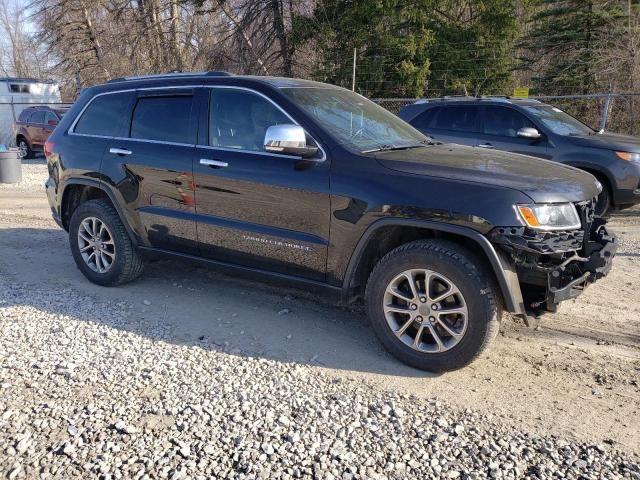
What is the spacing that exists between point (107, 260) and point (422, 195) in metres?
3.26

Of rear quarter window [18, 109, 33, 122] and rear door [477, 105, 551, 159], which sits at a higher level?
rear quarter window [18, 109, 33, 122]

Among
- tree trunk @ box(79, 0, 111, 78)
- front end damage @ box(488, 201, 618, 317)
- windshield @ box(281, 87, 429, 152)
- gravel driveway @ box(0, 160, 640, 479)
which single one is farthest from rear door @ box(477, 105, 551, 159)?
tree trunk @ box(79, 0, 111, 78)

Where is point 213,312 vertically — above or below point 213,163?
below

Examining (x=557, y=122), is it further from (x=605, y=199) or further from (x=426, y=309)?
(x=426, y=309)

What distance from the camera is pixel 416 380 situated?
11.6 feet

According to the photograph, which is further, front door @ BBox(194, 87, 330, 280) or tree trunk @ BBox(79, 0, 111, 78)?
tree trunk @ BBox(79, 0, 111, 78)

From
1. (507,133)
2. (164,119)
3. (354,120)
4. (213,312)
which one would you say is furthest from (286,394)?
(507,133)

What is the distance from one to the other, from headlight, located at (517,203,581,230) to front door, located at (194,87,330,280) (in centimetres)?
132

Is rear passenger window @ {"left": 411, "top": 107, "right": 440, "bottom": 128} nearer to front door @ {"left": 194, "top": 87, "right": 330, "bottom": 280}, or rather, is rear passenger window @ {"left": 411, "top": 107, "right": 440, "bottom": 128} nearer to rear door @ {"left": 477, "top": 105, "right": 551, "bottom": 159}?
rear door @ {"left": 477, "top": 105, "right": 551, "bottom": 159}

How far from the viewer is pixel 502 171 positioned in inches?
139

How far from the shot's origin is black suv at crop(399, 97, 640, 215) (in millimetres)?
7695

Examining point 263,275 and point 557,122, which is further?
point 557,122

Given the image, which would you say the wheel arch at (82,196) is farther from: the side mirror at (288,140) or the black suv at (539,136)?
the black suv at (539,136)

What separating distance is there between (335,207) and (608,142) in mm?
5844
